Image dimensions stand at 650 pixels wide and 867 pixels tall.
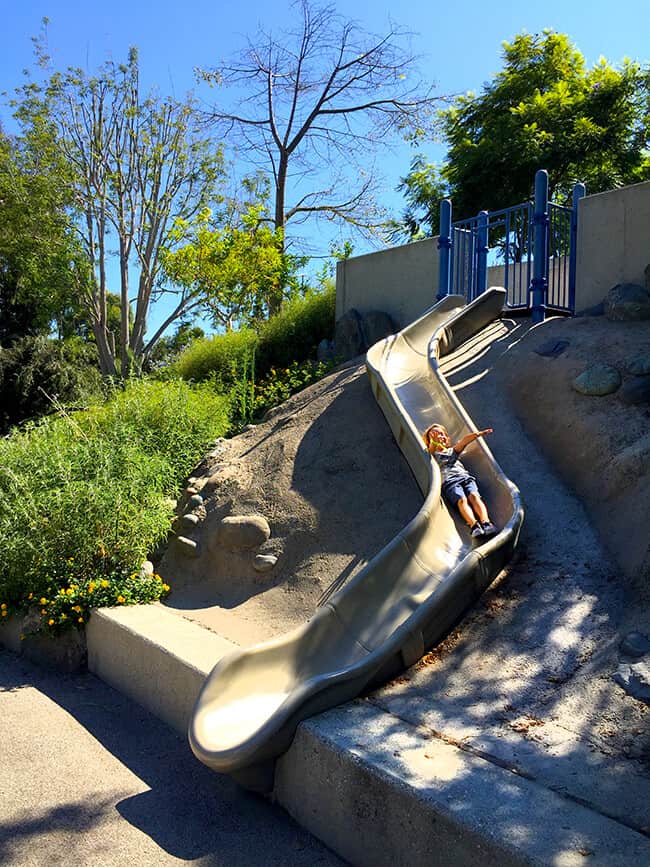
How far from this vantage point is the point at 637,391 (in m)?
7.12

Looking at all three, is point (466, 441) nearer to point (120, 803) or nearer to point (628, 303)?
point (628, 303)

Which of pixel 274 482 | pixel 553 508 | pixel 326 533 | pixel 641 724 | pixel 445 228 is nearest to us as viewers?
pixel 641 724

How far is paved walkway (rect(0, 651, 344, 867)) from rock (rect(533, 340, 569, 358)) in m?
5.91

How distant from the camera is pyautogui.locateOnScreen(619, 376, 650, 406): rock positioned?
7.08 meters

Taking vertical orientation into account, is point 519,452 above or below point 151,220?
below

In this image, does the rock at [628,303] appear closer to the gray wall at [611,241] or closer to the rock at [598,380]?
the gray wall at [611,241]

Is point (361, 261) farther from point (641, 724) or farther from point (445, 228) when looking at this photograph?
point (641, 724)

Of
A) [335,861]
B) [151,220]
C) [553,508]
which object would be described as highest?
[151,220]

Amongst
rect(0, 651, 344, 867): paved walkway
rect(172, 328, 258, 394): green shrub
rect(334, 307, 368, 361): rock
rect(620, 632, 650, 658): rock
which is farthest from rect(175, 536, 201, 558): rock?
rect(334, 307, 368, 361): rock

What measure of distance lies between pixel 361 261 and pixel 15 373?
1304 centimetres

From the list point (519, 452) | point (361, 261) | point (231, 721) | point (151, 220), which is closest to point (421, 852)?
point (231, 721)

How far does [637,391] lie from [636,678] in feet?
12.0

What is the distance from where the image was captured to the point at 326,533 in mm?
7066

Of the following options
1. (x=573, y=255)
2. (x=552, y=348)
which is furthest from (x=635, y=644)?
(x=573, y=255)
